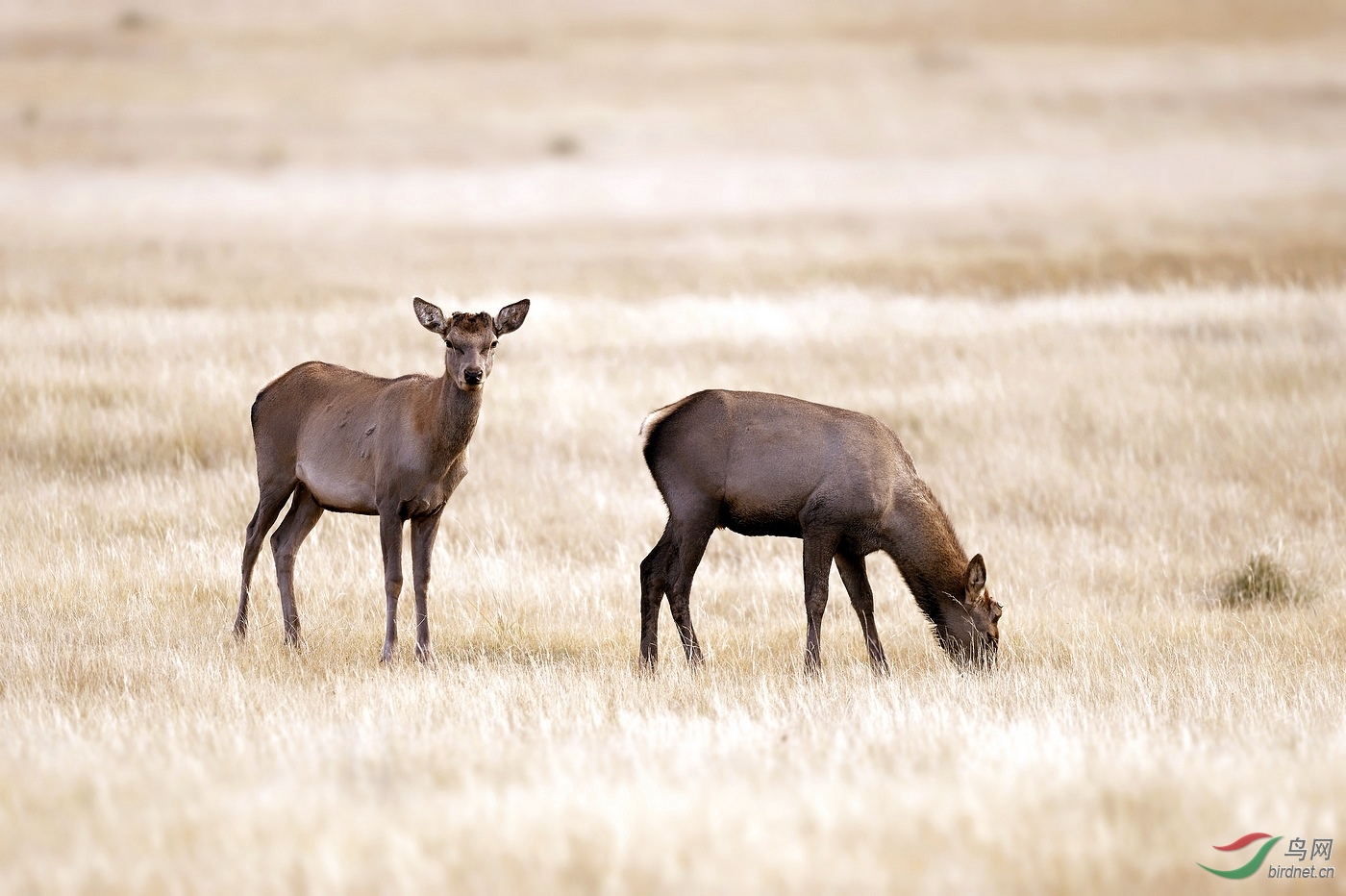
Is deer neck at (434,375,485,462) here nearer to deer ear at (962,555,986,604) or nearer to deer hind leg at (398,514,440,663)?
deer hind leg at (398,514,440,663)

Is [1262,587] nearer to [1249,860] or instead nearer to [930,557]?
[930,557]

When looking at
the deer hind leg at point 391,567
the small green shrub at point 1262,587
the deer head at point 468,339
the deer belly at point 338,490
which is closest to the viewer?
the deer head at point 468,339

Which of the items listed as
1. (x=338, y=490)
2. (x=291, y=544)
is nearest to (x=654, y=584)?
(x=338, y=490)

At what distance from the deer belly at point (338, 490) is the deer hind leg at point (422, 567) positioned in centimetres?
30

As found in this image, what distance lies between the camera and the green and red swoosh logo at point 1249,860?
5.48 metres

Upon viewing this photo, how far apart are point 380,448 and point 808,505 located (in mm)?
2600

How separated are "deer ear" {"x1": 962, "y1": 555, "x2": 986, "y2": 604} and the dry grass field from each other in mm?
497

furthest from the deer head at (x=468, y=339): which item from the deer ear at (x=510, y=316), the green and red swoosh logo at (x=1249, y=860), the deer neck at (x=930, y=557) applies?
the green and red swoosh logo at (x=1249, y=860)

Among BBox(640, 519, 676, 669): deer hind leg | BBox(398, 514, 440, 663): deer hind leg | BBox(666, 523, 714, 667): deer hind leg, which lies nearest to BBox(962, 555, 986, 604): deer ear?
BBox(666, 523, 714, 667): deer hind leg

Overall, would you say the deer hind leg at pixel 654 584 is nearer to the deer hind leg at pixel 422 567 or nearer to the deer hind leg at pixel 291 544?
the deer hind leg at pixel 422 567

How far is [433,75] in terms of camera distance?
92.4 m

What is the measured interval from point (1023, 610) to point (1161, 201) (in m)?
42.4

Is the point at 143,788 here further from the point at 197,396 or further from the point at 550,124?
the point at 550,124

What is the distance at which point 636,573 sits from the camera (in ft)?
39.9
